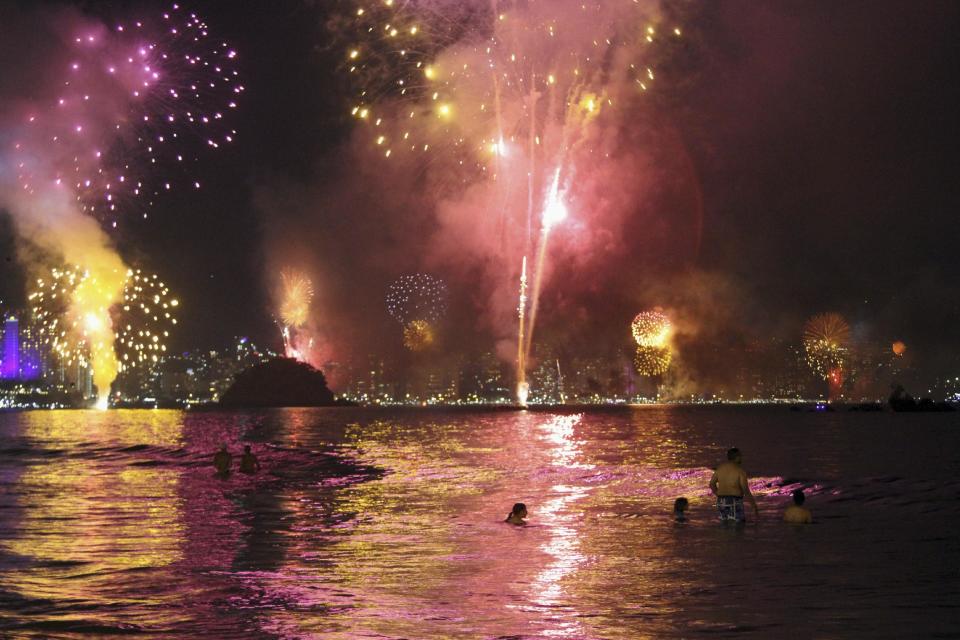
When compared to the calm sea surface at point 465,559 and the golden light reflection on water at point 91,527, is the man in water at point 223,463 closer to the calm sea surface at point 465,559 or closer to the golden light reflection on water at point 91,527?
the calm sea surface at point 465,559

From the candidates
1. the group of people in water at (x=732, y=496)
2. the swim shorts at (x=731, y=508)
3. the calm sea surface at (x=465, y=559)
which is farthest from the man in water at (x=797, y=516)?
the swim shorts at (x=731, y=508)

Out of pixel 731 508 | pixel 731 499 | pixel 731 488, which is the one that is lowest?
pixel 731 508

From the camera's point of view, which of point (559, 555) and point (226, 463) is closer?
point (559, 555)

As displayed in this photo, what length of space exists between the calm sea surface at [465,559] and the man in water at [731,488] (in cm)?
45

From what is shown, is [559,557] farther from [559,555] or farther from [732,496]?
[732,496]

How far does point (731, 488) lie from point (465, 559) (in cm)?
784

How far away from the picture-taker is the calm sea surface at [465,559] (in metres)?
15.2

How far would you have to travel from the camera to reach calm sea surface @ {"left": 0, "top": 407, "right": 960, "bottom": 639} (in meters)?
15.2

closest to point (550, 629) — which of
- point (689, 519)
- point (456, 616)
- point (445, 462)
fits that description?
point (456, 616)

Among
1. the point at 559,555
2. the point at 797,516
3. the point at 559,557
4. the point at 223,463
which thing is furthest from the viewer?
the point at 223,463

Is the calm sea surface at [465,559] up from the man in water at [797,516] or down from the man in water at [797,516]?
down

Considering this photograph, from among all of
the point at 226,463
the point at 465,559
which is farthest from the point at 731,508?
the point at 226,463

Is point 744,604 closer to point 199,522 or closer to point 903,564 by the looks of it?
point 903,564

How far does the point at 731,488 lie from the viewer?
84.2 ft
